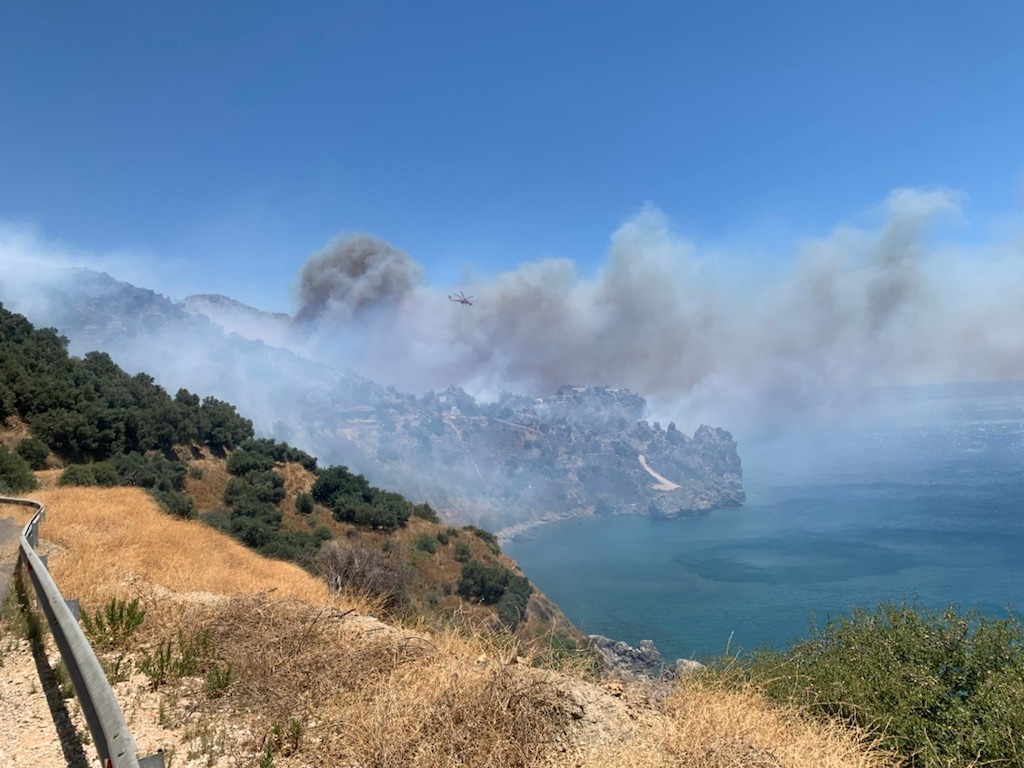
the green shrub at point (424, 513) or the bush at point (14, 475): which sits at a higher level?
the bush at point (14, 475)

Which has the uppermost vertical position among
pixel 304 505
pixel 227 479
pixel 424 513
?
pixel 227 479

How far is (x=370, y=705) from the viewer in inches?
225

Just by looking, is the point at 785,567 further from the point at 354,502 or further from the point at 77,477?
the point at 77,477

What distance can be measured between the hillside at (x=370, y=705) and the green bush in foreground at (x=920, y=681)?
6.09 feet

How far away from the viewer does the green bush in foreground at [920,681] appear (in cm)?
836

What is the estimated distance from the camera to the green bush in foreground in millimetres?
8359

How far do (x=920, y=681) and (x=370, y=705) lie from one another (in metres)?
10.2

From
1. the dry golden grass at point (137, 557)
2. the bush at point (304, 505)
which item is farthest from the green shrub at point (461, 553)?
the dry golden grass at point (137, 557)

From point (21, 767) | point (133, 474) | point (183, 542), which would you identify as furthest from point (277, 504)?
point (21, 767)

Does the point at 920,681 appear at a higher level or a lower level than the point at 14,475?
lower

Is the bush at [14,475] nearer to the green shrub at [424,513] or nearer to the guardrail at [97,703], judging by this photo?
the guardrail at [97,703]

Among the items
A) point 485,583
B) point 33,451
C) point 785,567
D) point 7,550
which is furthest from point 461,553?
point 785,567

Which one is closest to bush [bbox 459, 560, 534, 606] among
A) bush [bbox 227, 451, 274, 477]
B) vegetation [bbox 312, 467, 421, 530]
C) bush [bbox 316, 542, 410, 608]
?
vegetation [bbox 312, 467, 421, 530]

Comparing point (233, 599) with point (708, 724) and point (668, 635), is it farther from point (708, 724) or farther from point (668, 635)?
point (668, 635)
